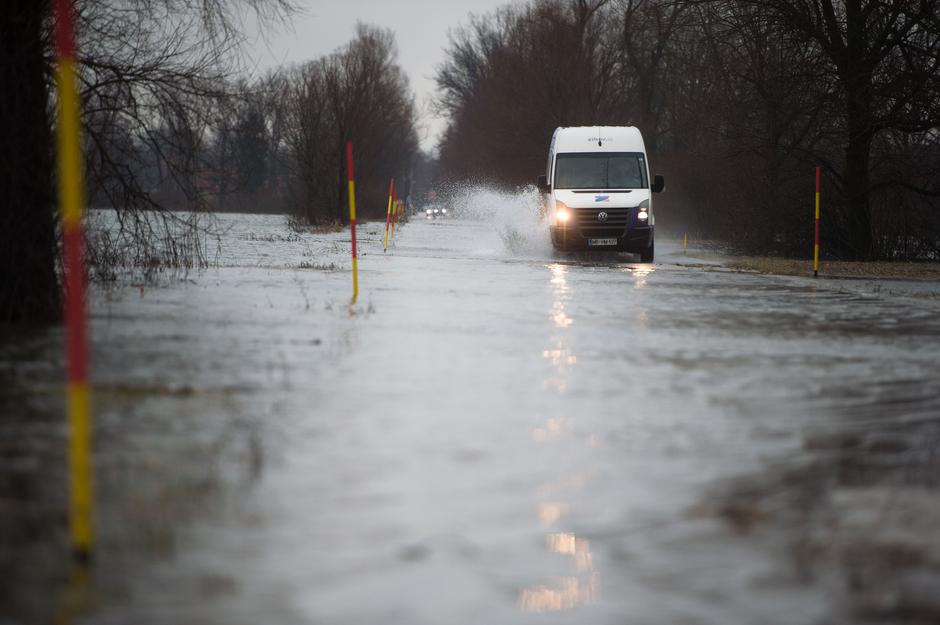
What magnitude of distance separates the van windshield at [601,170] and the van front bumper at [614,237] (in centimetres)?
104

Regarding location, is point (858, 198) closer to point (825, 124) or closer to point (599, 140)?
point (825, 124)

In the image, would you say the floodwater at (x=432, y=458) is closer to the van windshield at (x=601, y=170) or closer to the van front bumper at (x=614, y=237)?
the van front bumper at (x=614, y=237)

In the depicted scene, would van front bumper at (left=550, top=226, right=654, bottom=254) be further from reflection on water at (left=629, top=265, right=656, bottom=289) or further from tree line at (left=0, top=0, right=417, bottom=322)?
tree line at (left=0, top=0, right=417, bottom=322)

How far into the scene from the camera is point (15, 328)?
10.6 metres

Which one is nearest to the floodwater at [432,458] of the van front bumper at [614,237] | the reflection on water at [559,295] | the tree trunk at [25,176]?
the reflection on water at [559,295]

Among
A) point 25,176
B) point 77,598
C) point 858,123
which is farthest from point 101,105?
point 858,123

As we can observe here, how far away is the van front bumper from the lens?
88.8 ft

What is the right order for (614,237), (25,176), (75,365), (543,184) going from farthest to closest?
(543,184), (614,237), (25,176), (75,365)

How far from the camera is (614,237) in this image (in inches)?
1065

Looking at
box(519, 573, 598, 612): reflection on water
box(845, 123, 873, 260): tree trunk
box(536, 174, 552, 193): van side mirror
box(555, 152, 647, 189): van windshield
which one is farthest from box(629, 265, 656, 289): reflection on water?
box(519, 573, 598, 612): reflection on water

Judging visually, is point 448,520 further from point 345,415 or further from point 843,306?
point 843,306

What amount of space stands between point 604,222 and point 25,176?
57.8 feet

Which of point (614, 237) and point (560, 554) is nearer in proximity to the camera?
point (560, 554)

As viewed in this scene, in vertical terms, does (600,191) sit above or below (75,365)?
above
